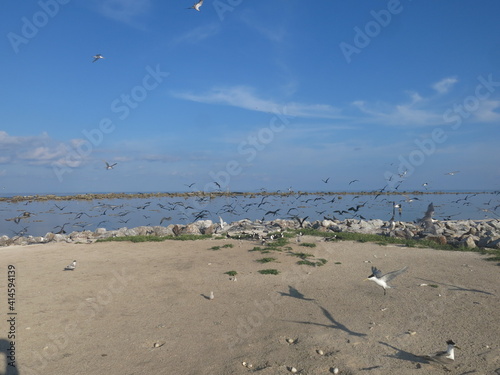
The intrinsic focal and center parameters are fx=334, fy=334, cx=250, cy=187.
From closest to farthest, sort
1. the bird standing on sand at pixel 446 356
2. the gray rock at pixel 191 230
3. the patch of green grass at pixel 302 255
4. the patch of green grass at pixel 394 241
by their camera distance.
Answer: the bird standing on sand at pixel 446 356 < the patch of green grass at pixel 302 255 < the patch of green grass at pixel 394 241 < the gray rock at pixel 191 230

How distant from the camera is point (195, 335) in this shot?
6582 mm

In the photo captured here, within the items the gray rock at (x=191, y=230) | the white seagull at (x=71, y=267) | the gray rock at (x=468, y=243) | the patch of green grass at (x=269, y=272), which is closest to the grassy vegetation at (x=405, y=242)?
the gray rock at (x=468, y=243)

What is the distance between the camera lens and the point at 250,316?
741 cm

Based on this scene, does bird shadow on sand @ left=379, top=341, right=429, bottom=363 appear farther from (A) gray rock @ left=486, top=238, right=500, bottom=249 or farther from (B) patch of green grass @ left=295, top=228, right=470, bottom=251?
(A) gray rock @ left=486, top=238, right=500, bottom=249

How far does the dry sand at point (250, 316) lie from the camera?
5527mm

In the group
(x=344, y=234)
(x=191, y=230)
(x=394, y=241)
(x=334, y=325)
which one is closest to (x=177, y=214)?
(x=191, y=230)

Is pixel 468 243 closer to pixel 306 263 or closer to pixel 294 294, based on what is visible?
pixel 306 263

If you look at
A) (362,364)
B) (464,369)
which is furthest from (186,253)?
(464,369)

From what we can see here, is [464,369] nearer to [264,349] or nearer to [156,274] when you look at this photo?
[264,349]

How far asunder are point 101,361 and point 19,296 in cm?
462

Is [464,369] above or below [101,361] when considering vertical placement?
above

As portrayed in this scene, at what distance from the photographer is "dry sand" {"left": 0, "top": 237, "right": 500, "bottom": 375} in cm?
553

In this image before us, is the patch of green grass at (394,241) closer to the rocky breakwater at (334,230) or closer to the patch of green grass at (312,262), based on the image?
the rocky breakwater at (334,230)

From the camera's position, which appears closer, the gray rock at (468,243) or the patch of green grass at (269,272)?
the patch of green grass at (269,272)
